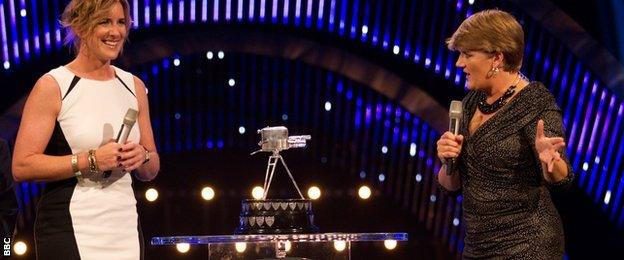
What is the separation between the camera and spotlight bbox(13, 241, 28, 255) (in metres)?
4.22

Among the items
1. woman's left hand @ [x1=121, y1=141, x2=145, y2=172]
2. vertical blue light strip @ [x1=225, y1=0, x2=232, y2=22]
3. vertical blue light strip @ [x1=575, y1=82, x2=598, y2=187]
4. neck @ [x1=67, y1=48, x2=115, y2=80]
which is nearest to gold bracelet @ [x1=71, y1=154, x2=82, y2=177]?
woman's left hand @ [x1=121, y1=141, x2=145, y2=172]

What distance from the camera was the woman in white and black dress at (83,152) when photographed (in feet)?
7.47

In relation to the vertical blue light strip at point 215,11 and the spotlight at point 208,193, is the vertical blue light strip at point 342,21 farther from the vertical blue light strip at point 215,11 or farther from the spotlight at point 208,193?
the spotlight at point 208,193

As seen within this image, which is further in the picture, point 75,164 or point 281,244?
point 281,244

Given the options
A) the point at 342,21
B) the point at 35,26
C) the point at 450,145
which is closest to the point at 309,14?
the point at 342,21

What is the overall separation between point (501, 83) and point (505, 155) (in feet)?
0.73

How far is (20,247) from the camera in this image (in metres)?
4.24

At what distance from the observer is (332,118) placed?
4.34 metres

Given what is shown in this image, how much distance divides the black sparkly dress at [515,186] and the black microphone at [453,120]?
71 millimetres

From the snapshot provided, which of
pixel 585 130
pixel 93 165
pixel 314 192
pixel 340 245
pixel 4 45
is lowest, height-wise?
pixel 340 245

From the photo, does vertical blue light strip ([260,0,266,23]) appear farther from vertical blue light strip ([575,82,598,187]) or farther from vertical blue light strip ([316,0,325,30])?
vertical blue light strip ([575,82,598,187])

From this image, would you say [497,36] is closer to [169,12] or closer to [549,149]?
[549,149]

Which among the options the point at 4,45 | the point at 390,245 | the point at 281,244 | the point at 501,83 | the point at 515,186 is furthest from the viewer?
the point at 390,245

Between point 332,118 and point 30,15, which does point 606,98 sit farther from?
point 30,15
